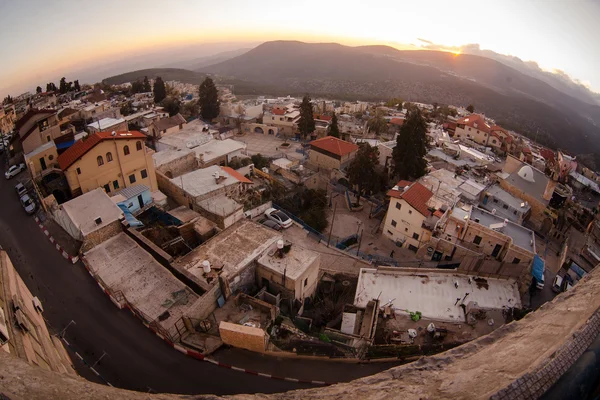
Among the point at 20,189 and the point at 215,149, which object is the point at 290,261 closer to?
the point at 215,149

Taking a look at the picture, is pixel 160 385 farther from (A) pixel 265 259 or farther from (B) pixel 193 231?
(B) pixel 193 231

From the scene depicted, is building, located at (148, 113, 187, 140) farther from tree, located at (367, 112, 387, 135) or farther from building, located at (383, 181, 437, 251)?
building, located at (383, 181, 437, 251)

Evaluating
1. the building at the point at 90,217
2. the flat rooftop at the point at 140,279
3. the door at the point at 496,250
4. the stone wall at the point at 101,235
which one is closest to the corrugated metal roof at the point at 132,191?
the building at the point at 90,217

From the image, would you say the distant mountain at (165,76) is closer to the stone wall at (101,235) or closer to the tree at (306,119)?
the tree at (306,119)

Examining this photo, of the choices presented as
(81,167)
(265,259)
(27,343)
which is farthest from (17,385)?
(81,167)

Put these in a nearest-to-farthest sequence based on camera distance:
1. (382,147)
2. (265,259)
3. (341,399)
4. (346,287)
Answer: (341,399)
(265,259)
(346,287)
(382,147)
